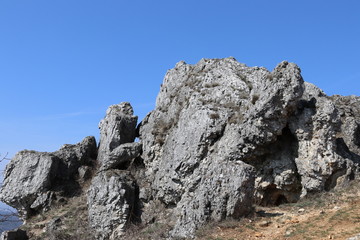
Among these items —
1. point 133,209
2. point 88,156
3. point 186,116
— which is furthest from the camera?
point 88,156

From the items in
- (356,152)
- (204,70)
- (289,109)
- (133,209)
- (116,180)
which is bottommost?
(133,209)

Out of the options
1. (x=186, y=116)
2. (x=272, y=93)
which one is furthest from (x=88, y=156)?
(x=272, y=93)

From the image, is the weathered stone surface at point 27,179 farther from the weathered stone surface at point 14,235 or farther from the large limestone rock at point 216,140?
the large limestone rock at point 216,140

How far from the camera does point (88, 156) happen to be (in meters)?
31.5

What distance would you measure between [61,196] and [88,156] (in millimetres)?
4858

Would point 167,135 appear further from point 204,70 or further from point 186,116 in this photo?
point 204,70

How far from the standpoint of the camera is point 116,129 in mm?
30266

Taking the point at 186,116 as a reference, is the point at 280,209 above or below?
below

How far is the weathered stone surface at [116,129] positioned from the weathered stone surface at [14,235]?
8721mm

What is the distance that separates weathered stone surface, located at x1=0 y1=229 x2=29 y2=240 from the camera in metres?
22.4

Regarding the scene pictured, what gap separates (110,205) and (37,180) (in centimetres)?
916

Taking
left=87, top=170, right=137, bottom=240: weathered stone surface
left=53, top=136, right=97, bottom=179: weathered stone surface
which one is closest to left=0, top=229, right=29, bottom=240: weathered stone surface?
left=87, top=170, right=137, bottom=240: weathered stone surface

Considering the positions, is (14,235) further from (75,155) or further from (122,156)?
(122,156)

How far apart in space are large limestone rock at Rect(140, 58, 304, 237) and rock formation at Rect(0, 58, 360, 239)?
65mm
